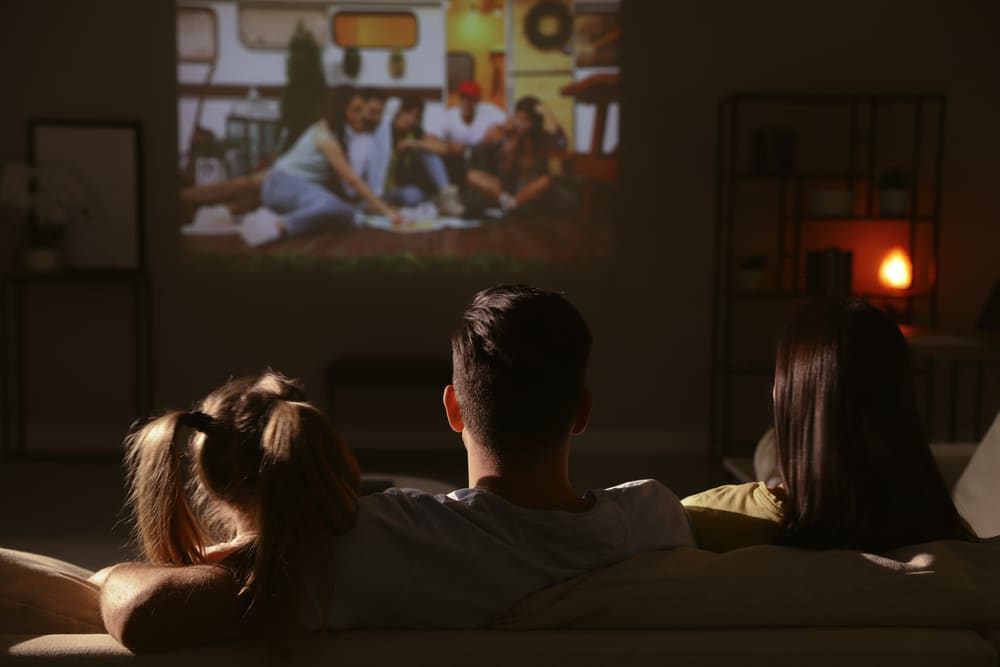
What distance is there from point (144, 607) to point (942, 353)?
3.49 metres

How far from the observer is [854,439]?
1.19 m

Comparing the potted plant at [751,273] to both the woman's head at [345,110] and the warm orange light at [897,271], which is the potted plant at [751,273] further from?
the woman's head at [345,110]

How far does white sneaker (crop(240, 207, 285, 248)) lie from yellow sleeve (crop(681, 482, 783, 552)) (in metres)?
4.17

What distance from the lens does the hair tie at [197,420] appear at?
1119 millimetres

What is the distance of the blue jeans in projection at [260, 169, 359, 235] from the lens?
17.3 feet

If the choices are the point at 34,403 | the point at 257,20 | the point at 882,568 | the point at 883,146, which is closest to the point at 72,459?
the point at 34,403

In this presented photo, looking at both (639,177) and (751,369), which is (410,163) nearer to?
(639,177)

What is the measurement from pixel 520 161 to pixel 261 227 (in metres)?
1.34

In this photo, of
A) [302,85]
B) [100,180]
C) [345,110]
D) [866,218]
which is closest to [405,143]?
[345,110]

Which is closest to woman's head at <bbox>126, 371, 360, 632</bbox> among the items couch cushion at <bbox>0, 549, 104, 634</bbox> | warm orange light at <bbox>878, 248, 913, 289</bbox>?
couch cushion at <bbox>0, 549, 104, 634</bbox>

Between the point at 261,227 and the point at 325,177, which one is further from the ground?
the point at 325,177

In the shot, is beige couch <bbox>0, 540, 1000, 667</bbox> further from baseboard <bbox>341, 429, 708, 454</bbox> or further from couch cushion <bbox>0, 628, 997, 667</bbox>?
baseboard <bbox>341, 429, 708, 454</bbox>

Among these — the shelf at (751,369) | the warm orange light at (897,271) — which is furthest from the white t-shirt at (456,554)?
the warm orange light at (897,271)

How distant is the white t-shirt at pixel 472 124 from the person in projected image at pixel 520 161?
42 mm
